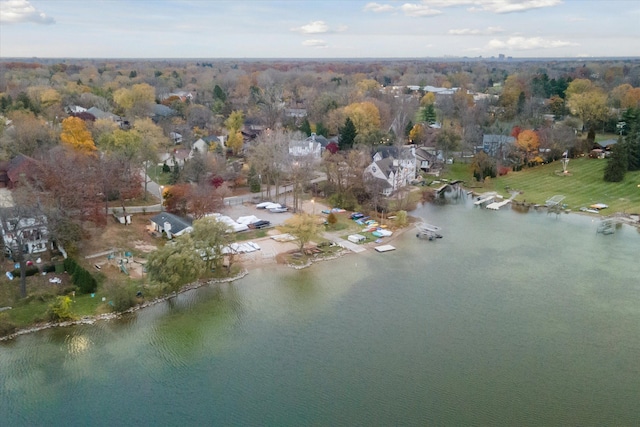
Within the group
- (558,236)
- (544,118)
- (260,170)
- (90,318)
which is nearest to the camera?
(90,318)

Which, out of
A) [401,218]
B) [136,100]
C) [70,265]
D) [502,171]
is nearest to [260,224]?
[401,218]

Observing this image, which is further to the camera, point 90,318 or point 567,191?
point 567,191

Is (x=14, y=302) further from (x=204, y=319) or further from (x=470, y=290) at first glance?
(x=470, y=290)

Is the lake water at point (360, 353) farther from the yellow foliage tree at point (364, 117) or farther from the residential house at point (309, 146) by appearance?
the yellow foliage tree at point (364, 117)

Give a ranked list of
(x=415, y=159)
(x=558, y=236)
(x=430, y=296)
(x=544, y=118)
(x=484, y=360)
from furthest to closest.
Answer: (x=544, y=118), (x=415, y=159), (x=558, y=236), (x=430, y=296), (x=484, y=360)

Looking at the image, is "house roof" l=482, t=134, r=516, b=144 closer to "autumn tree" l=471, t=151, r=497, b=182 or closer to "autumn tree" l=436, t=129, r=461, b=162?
"autumn tree" l=436, t=129, r=461, b=162

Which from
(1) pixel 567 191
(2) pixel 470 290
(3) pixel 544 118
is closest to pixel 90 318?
(2) pixel 470 290
